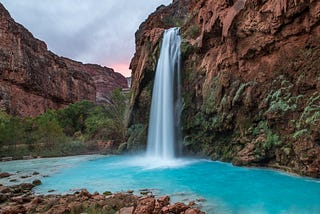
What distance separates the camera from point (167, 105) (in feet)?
60.0

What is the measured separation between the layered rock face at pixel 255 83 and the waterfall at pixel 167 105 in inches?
29.9

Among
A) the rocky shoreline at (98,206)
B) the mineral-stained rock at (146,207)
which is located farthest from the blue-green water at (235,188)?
the mineral-stained rock at (146,207)

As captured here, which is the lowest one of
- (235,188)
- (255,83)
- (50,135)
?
(235,188)

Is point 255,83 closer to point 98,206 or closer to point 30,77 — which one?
point 98,206

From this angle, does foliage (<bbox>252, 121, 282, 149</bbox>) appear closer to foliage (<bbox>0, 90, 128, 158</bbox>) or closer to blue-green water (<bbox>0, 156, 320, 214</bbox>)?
blue-green water (<bbox>0, 156, 320, 214</bbox>)

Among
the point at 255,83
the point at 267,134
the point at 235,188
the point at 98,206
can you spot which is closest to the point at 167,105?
the point at 255,83

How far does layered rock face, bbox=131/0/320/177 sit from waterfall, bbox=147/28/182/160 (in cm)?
76

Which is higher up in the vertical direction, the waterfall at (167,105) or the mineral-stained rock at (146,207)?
the waterfall at (167,105)

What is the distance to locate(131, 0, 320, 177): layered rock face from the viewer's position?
356 inches

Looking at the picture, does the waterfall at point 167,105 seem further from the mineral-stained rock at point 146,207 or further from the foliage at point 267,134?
the mineral-stained rock at point 146,207

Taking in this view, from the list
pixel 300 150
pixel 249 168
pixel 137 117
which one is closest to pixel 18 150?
pixel 137 117

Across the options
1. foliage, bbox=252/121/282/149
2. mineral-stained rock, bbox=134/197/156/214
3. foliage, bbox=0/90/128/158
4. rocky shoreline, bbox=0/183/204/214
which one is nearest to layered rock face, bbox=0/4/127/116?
foliage, bbox=0/90/128/158

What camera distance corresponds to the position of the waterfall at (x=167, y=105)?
17375 millimetres

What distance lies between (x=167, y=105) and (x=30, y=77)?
33969 millimetres
